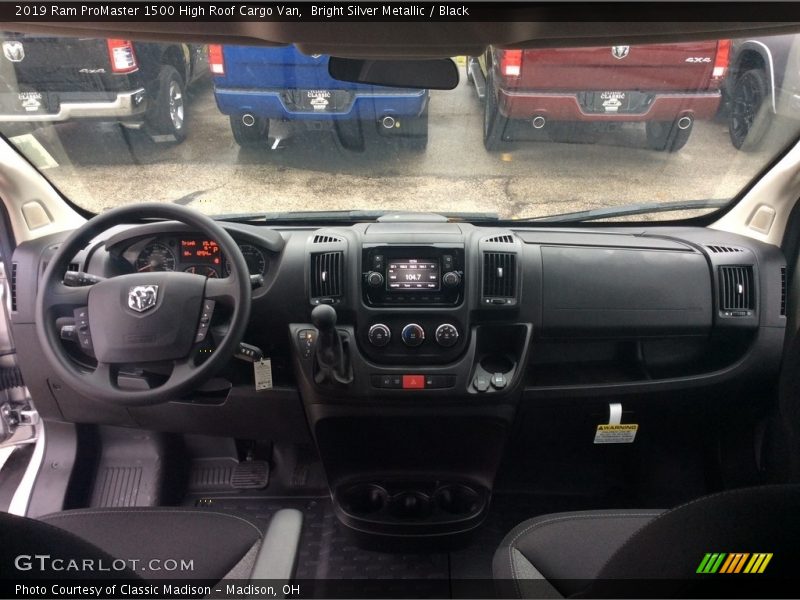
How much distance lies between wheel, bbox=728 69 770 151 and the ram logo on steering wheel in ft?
7.37

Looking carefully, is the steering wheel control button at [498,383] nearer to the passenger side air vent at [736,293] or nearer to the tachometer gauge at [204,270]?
the passenger side air vent at [736,293]

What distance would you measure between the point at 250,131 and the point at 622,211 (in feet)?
5.19

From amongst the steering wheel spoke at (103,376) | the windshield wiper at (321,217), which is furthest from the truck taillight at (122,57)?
the steering wheel spoke at (103,376)

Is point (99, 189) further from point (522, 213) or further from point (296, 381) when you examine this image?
point (522, 213)

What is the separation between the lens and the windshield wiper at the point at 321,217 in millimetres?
2365

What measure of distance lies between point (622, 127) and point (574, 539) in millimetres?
1680

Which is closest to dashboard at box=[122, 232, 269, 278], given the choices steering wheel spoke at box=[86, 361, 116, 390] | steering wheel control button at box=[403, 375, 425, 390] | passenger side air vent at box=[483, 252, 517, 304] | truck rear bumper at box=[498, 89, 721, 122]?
steering wheel spoke at box=[86, 361, 116, 390]

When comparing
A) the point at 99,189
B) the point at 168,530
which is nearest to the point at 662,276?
the point at 168,530

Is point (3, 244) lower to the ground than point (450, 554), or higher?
higher

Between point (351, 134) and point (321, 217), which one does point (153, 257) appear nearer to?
point (321, 217)

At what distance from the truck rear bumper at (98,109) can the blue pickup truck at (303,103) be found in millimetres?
356

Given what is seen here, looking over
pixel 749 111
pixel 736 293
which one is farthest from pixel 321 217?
pixel 749 111

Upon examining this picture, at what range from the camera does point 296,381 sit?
2256 mm

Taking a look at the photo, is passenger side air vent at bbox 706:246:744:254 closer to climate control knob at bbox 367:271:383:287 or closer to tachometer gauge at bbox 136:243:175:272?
climate control knob at bbox 367:271:383:287
